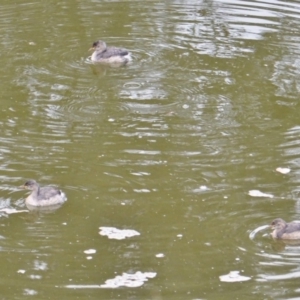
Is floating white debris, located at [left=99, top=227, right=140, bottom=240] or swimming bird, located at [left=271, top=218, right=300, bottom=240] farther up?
swimming bird, located at [left=271, top=218, right=300, bottom=240]

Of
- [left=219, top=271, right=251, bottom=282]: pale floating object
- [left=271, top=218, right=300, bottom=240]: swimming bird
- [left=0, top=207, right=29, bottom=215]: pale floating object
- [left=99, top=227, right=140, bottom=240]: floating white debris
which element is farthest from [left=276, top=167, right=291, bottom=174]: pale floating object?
[left=0, top=207, right=29, bottom=215]: pale floating object

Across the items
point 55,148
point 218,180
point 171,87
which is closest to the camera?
point 218,180

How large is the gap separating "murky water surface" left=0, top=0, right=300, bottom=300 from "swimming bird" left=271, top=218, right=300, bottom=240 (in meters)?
0.15

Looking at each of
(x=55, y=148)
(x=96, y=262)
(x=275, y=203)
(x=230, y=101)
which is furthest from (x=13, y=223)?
(x=230, y=101)

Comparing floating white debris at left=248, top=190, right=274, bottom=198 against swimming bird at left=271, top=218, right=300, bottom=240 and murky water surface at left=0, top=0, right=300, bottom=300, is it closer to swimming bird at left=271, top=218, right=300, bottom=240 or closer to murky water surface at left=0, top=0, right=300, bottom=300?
murky water surface at left=0, top=0, right=300, bottom=300

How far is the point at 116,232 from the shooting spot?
10.7 meters

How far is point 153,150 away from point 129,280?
3.32m

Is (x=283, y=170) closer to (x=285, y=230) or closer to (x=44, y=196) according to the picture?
(x=285, y=230)

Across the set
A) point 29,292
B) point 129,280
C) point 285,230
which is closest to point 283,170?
point 285,230

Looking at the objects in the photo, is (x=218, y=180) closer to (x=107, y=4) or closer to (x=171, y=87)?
(x=171, y=87)

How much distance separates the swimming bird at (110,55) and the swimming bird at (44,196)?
4.93 m

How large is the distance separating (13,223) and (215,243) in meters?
2.31

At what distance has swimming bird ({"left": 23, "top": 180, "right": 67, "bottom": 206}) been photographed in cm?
1112

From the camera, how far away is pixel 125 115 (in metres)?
14.0
